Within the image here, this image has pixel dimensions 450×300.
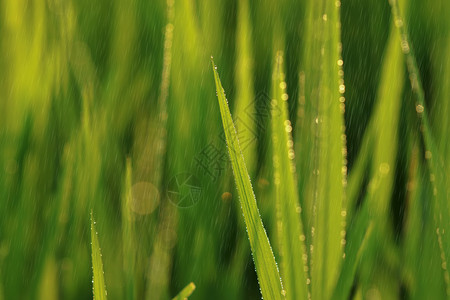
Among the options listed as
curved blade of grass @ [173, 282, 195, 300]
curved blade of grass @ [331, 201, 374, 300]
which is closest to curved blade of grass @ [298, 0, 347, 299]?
curved blade of grass @ [331, 201, 374, 300]

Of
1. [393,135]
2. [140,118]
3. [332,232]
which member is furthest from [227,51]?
[332,232]

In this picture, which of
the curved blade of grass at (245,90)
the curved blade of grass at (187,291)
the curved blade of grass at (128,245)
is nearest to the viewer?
the curved blade of grass at (187,291)

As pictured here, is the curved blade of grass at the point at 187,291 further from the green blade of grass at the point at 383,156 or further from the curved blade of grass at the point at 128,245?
the green blade of grass at the point at 383,156

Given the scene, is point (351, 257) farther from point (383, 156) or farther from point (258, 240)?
point (383, 156)

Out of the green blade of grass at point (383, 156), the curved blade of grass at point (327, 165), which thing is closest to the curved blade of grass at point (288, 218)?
the curved blade of grass at point (327, 165)

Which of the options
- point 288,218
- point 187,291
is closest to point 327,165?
point 288,218

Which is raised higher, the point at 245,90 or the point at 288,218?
the point at 245,90

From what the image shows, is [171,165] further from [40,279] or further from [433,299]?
[433,299]
